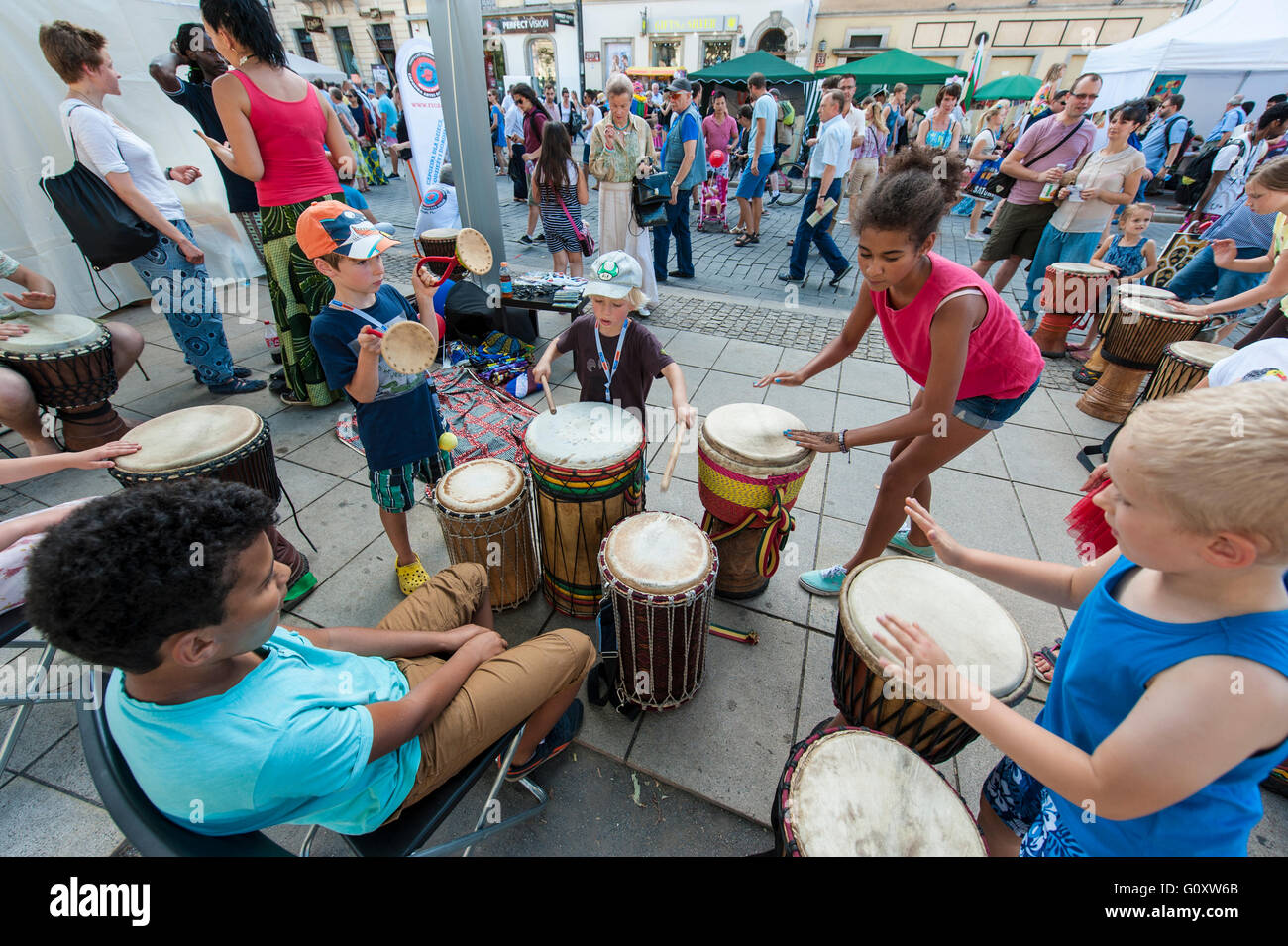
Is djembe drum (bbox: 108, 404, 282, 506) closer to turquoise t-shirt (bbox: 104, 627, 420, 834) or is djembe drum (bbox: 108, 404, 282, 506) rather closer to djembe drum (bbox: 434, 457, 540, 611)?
djembe drum (bbox: 434, 457, 540, 611)

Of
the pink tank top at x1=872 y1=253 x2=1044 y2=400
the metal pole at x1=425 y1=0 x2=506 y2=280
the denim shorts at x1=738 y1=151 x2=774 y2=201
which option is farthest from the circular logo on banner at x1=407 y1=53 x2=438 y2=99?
the pink tank top at x1=872 y1=253 x2=1044 y2=400

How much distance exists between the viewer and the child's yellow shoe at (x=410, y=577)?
263cm

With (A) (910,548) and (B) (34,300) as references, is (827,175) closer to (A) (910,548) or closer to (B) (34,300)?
(A) (910,548)

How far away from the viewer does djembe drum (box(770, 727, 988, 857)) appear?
119 cm

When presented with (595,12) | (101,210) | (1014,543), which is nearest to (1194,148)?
(1014,543)

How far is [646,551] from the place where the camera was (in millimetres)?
1940

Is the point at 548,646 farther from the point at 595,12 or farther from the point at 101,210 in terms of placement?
the point at 595,12

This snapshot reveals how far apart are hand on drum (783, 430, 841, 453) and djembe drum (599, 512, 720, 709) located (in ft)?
1.93

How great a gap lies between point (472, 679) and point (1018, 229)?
6.60 meters

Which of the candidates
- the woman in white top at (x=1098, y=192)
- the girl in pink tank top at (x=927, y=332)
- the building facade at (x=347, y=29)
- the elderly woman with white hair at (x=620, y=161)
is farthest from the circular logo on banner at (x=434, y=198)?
the building facade at (x=347, y=29)

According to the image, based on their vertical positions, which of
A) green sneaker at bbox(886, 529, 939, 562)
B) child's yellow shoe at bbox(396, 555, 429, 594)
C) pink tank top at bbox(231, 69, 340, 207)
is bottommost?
green sneaker at bbox(886, 529, 939, 562)

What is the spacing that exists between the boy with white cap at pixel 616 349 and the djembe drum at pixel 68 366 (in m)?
2.70

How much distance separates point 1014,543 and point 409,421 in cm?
334

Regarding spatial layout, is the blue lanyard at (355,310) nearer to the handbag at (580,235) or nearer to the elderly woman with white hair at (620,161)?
the elderly woman with white hair at (620,161)
